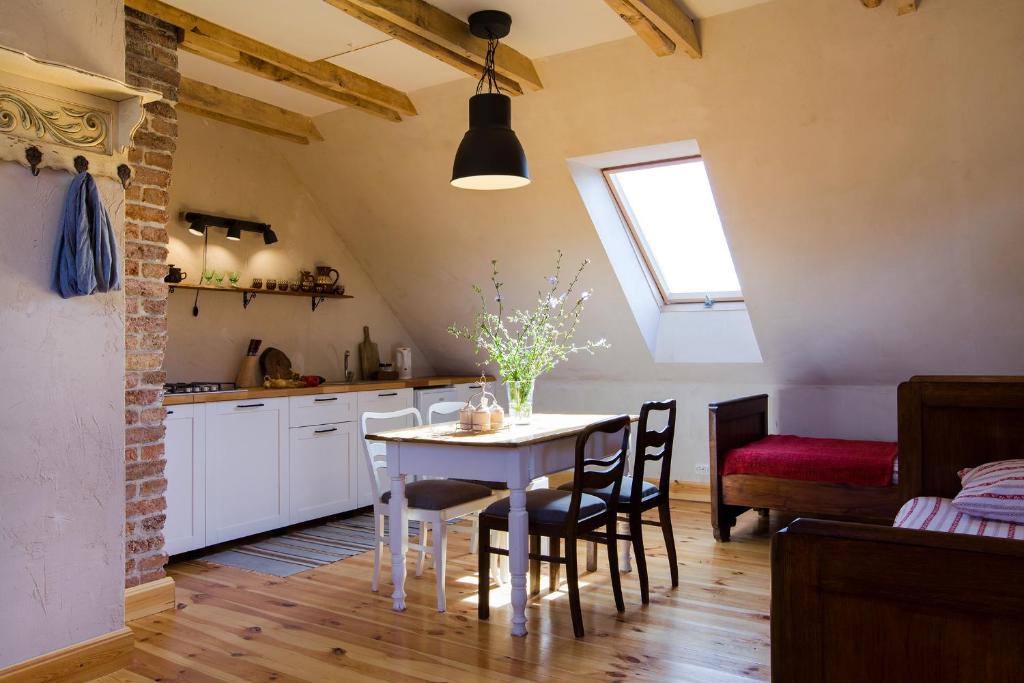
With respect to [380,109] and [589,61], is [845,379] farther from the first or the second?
[380,109]

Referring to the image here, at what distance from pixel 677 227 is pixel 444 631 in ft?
10.3

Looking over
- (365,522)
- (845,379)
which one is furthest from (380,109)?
(845,379)

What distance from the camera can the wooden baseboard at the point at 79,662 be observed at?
262cm

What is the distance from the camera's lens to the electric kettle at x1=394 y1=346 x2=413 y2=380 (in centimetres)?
617

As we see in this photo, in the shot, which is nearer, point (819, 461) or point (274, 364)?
point (819, 461)

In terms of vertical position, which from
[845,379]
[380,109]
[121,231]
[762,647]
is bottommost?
[762,647]

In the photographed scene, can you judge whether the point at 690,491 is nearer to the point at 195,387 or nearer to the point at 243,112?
the point at 195,387

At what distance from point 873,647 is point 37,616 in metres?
2.50

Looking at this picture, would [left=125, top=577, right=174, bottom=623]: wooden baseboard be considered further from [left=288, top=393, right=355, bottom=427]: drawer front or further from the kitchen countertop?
[left=288, top=393, right=355, bottom=427]: drawer front

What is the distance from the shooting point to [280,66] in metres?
4.16

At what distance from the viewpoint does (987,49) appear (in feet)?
11.2

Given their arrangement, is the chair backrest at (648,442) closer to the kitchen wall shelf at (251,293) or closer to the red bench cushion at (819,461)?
the red bench cushion at (819,461)

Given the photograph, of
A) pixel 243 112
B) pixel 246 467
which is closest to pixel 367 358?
pixel 246 467

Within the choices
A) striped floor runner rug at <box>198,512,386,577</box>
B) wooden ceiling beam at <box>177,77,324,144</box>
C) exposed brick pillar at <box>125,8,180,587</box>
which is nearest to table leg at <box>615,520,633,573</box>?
striped floor runner rug at <box>198,512,386,577</box>
